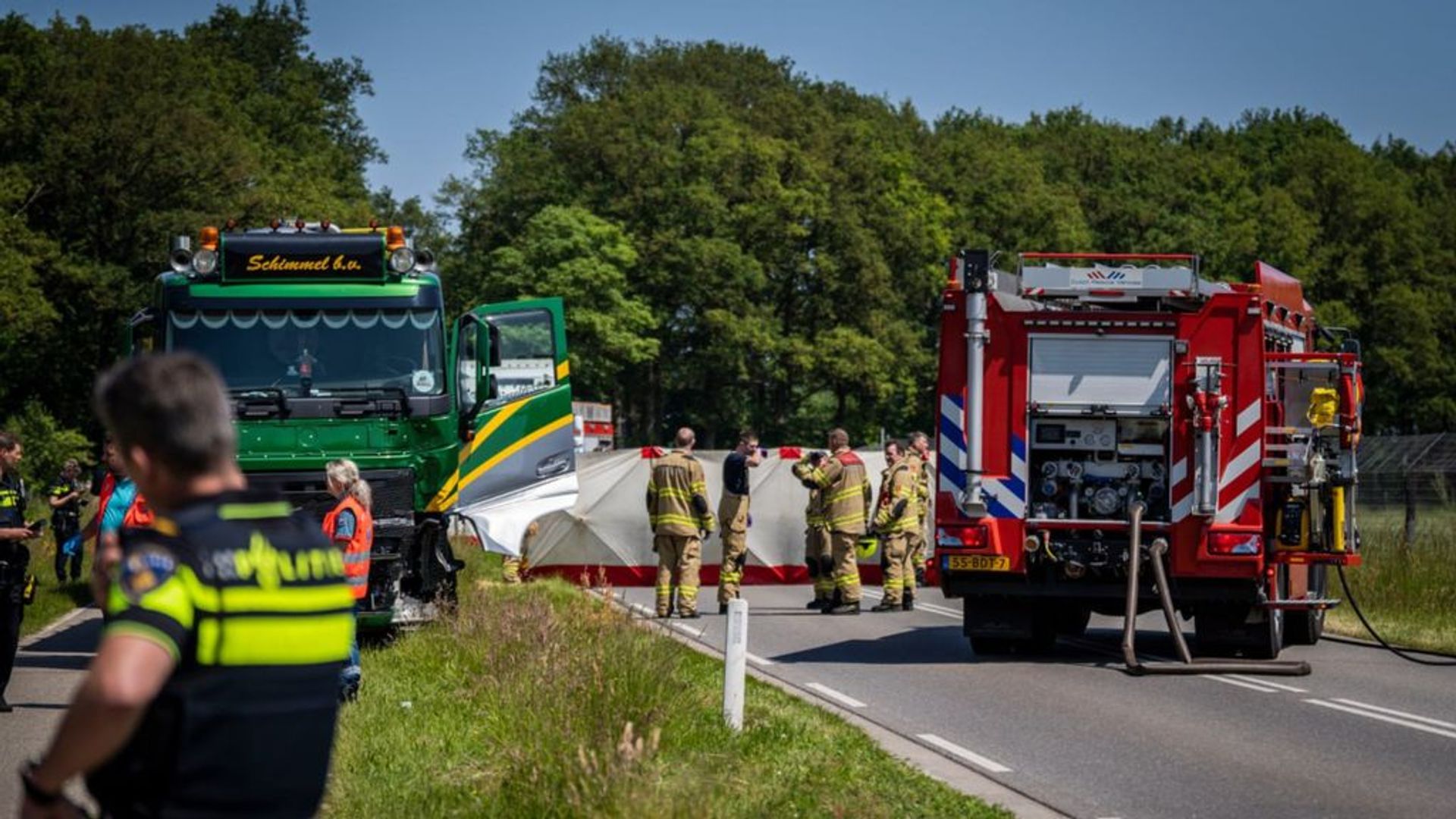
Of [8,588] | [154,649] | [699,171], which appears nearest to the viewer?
[154,649]

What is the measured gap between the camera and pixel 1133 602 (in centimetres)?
1586

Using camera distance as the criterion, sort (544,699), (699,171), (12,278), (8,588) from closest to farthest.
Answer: (544,699)
(8,588)
(12,278)
(699,171)

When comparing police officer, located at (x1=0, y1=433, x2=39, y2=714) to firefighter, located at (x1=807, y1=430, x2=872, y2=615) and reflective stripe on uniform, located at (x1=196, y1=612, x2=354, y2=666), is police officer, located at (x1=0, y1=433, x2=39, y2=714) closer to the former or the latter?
reflective stripe on uniform, located at (x1=196, y1=612, x2=354, y2=666)

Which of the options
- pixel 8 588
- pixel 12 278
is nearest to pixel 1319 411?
pixel 8 588

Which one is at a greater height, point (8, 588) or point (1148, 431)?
point (1148, 431)

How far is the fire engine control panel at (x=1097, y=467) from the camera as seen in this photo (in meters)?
16.8

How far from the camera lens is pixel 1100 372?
1688cm

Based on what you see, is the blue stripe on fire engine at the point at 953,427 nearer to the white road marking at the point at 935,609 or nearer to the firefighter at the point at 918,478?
the firefighter at the point at 918,478

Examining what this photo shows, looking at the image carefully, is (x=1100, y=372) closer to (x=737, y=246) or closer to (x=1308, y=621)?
(x=1308, y=621)

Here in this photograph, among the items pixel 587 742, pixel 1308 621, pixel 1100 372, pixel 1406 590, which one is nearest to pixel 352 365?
pixel 1100 372

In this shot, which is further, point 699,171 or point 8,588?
point 699,171

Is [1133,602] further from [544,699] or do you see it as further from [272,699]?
[272,699]

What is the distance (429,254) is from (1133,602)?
6.77m

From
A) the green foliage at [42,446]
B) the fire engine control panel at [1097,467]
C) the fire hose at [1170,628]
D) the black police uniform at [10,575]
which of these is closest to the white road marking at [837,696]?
the fire hose at [1170,628]
